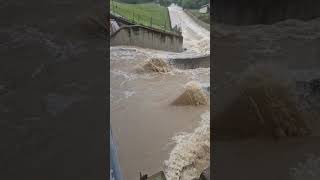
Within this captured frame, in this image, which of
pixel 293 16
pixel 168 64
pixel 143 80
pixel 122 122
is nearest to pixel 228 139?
pixel 293 16

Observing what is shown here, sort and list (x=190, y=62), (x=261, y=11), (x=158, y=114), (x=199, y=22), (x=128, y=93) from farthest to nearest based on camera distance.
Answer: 1. (x=199, y=22)
2. (x=190, y=62)
3. (x=128, y=93)
4. (x=158, y=114)
5. (x=261, y=11)

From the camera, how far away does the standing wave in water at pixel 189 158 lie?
3927 millimetres

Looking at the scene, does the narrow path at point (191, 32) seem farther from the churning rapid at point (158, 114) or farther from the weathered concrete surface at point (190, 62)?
the weathered concrete surface at point (190, 62)

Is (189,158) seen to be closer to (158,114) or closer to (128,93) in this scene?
(158,114)

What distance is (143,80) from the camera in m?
9.27

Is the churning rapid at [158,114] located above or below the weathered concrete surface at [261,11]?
below

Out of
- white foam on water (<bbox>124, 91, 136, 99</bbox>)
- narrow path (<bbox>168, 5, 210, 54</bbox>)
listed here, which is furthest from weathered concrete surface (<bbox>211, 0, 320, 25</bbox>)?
narrow path (<bbox>168, 5, 210, 54</bbox>)

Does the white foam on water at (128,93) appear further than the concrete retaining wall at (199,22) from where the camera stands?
No

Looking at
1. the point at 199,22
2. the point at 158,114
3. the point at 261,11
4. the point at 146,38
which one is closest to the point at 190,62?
the point at 146,38

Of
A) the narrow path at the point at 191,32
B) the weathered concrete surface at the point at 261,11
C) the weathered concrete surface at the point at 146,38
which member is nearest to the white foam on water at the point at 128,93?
the weathered concrete surface at the point at 146,38

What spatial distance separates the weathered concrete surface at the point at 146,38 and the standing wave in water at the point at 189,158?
19.9 ft

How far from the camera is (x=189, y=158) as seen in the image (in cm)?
431

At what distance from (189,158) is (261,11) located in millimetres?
3075
